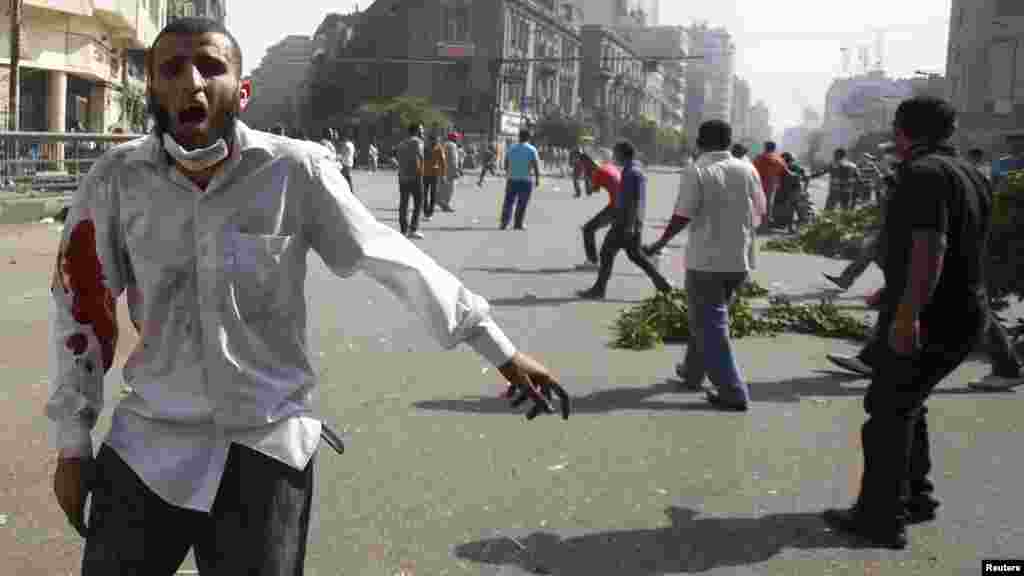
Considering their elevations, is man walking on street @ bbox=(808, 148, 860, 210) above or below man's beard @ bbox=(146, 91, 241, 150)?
below

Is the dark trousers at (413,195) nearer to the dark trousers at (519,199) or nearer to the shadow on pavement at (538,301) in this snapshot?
the dark trousers at (519,199)

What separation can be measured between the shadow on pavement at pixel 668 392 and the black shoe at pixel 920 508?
212 centimetres

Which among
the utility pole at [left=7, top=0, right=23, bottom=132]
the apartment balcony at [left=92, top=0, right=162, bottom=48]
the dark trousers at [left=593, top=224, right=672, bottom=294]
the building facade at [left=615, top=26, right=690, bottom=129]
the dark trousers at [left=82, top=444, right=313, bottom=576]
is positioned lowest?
the dark trousers at [left=593, top=224, right=672, bottom=294]

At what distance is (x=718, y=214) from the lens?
23.6 ft

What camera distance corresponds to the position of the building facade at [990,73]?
5634 cm

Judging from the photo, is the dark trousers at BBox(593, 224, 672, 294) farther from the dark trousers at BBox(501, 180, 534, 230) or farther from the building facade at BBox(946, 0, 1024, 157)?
the building facade at BBox(946, 0, 1024, 157)

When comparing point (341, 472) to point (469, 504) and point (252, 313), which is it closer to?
point (469, 504)

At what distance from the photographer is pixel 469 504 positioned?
5.04 metres

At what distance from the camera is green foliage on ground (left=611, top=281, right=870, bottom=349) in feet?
31.2

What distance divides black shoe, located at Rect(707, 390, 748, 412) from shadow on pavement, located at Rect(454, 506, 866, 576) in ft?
6.78

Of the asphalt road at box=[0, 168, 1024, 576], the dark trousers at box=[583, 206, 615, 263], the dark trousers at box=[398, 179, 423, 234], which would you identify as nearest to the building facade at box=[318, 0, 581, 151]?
the dark trousers at box=[398, 179, 423, 234]

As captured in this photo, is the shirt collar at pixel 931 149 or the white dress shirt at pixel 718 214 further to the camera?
the white dress shirt at pixel 718 214

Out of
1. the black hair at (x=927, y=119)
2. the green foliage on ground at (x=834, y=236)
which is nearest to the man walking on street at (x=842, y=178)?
the green foliage on ground at (x=834, y=236)

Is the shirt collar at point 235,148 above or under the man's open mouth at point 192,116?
under
